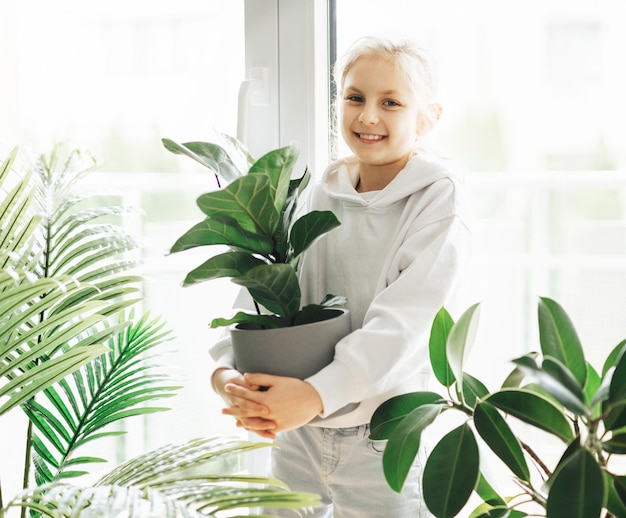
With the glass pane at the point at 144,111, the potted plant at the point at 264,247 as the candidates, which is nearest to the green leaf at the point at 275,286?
the potted plant at the point at 264,247

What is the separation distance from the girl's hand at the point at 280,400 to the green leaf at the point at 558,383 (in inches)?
13.8

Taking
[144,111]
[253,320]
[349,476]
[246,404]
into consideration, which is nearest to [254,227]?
[253,320]

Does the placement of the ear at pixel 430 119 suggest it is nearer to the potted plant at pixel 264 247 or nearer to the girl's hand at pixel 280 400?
the potted plant at pixel 264 247

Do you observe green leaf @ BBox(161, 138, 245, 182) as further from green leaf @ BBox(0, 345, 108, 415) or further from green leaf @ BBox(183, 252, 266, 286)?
green leaf @ BBox(0, 345, 108, 415)

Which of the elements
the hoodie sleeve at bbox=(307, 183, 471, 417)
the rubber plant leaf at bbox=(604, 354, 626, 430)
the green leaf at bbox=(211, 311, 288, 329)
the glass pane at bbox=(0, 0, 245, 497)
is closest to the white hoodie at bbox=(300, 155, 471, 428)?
the hoodie sleeve at bbox=(307, 183, 471, 417)

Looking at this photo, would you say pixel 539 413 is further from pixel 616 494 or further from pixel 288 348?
pixel 288 348

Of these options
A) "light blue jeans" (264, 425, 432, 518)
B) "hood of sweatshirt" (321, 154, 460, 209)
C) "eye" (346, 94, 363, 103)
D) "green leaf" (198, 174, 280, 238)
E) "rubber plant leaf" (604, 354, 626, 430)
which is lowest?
"light blue jeans" (264, 425, 432, 518)

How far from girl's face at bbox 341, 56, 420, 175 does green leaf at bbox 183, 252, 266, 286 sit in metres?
0.33

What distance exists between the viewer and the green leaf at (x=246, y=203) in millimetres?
963

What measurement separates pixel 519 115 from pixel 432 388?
0.54 metres

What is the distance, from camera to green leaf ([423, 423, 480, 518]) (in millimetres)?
919

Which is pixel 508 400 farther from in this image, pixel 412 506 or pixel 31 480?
pixel 31 480

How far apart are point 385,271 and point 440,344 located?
19cm

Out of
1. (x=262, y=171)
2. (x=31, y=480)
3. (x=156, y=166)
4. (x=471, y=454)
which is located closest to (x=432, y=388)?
(x=471, y=454)
